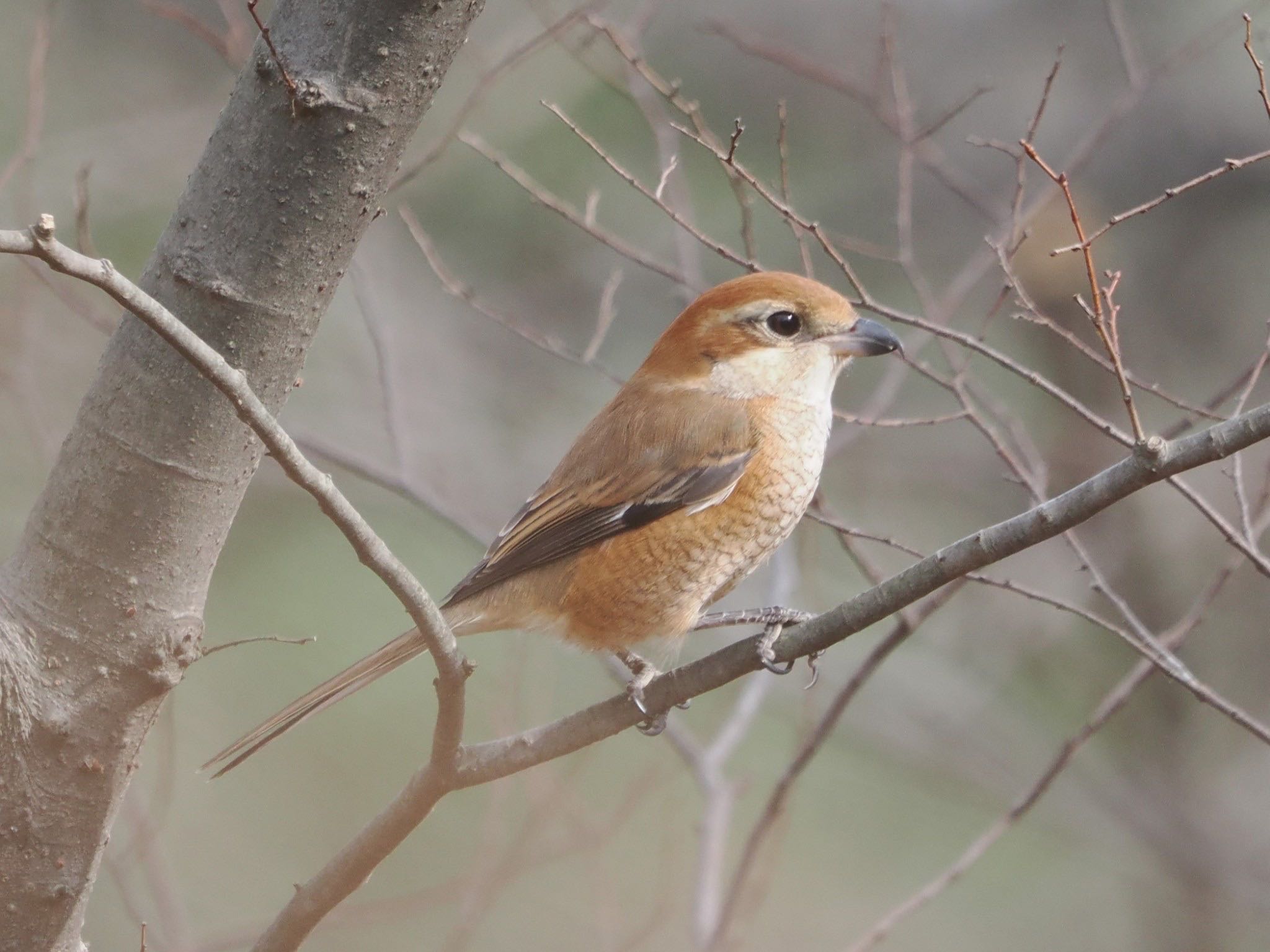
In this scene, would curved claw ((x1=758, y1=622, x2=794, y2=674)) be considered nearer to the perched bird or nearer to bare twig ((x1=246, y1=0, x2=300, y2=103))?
the perched bird

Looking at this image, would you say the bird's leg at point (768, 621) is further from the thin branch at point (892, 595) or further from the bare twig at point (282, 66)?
the bare twig at point (282, 66)

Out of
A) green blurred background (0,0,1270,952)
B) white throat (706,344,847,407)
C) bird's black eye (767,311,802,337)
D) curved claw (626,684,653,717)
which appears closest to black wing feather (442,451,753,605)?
white throat (706,344,847,407)

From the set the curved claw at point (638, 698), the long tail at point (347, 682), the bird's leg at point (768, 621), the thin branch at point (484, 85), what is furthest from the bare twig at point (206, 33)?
the curved claw at point (638, 698)

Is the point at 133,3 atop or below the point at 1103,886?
atop

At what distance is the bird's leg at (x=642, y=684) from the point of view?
2.63m

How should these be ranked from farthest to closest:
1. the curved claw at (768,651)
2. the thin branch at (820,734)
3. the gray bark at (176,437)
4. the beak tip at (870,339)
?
1. the beak tip at (870,339)
2. the thin branch at (820,734)
3. the curved claw at (768,651)
4. the gray bark at (176,437)

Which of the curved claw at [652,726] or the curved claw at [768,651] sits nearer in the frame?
the curved claw at [768,651]

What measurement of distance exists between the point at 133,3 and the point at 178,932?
5.65 metres

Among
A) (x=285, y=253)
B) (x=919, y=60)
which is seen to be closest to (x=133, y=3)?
(x=919, y=60)

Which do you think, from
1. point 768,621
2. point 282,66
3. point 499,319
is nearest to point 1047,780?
point 768,621

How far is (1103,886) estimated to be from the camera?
7773 millimetres

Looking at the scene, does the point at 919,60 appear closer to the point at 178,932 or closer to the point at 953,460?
the point at 953,460

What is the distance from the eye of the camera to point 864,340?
134 inches

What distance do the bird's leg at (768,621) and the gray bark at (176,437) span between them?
923 millimetres
